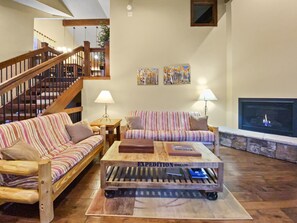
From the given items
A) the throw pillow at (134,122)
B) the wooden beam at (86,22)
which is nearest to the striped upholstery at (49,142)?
the throw pillow at (134,122)

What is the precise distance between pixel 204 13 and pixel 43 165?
5273 millimetres

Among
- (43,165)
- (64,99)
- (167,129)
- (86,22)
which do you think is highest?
(86,22)

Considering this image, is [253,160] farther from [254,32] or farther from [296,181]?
[254,32]

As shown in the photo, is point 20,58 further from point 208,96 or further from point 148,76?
point 208,96

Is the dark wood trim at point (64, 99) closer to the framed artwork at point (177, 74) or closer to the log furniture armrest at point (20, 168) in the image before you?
the log furniture armrest at point (20, 168)

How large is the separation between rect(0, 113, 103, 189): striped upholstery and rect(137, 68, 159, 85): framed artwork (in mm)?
2313

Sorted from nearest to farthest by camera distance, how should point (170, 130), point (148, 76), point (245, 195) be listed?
point (245, 195) < point (170, 130) < point (148, 76)

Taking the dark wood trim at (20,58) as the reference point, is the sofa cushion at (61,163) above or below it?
below

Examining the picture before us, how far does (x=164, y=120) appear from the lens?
4.74 meters

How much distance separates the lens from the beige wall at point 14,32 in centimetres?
491

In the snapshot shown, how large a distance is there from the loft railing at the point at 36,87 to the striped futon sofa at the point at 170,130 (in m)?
1.66

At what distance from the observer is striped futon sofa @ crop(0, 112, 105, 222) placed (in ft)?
6.20

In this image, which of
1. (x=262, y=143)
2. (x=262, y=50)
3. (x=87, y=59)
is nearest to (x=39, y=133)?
(x=87, y=59)

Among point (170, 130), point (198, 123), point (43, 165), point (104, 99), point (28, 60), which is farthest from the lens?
point (28, 60)
